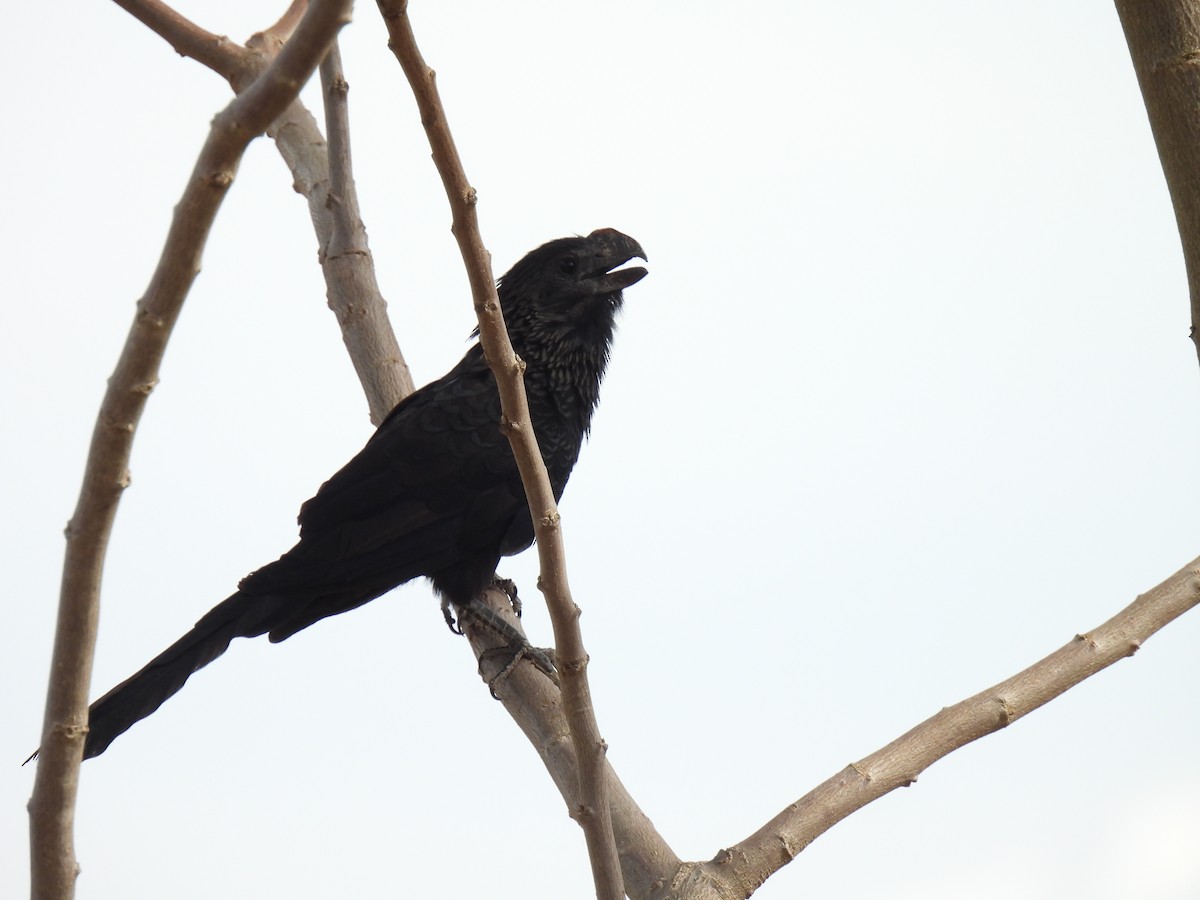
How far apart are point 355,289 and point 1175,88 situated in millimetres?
2734

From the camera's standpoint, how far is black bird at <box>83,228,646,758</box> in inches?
143

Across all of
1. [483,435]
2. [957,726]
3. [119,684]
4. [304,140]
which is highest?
[304,140]

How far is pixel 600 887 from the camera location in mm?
2408

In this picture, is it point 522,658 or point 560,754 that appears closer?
point 560,754

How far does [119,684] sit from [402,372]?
1.62 m

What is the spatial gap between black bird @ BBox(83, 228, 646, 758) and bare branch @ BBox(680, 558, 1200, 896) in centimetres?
→ 149

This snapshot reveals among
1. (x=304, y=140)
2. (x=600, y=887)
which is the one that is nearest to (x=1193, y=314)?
(x=600, y=887)

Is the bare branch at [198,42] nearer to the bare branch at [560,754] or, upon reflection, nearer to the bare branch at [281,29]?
the bare branch at [281,29]

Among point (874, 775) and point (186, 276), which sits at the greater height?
point (186, 276)

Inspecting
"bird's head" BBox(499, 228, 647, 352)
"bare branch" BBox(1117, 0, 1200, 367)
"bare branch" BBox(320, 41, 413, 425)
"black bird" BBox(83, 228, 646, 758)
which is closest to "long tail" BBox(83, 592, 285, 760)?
"black bird" BBox(83, 228, 646, 758)

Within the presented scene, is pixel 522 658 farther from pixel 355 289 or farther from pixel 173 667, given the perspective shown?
pixel 355 289

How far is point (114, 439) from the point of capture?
69.5 inches

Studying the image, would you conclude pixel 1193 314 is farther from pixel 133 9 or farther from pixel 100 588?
pixel 133 9

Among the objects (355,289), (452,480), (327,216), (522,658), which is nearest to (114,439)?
(522,658)
